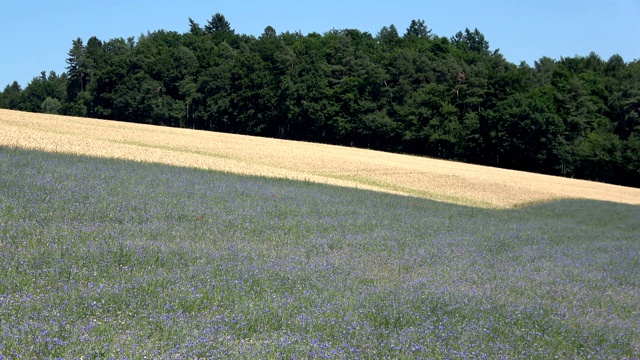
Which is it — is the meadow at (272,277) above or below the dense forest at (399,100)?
below

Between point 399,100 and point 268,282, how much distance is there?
8332 centimetres

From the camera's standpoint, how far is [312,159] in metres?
45.8

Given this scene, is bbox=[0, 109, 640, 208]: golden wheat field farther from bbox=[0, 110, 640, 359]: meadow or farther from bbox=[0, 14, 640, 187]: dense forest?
bbox=[0, 14, 640, 187]: dense forest

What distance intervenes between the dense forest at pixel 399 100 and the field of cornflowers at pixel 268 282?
200 ft

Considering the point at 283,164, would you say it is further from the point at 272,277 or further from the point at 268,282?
the point at 268,282

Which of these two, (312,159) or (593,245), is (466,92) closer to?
(312,159)

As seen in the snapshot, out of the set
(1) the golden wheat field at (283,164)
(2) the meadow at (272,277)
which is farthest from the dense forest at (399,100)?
(2) the meadow at (272,277)

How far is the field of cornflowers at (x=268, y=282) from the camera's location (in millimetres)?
5723

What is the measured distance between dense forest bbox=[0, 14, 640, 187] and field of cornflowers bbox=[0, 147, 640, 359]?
60921 millimetres

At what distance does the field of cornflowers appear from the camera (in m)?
5.72

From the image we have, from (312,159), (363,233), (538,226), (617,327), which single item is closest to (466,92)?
(312,159)

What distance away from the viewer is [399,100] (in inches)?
3521

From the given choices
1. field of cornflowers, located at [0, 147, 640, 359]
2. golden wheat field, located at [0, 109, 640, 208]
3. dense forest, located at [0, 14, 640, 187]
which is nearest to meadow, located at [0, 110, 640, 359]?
field of cornflowers, located at [0, 147, 640, 359]

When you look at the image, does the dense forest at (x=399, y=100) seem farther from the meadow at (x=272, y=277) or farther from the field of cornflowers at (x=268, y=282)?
the field of cornflowers at (x=268, y=282)
